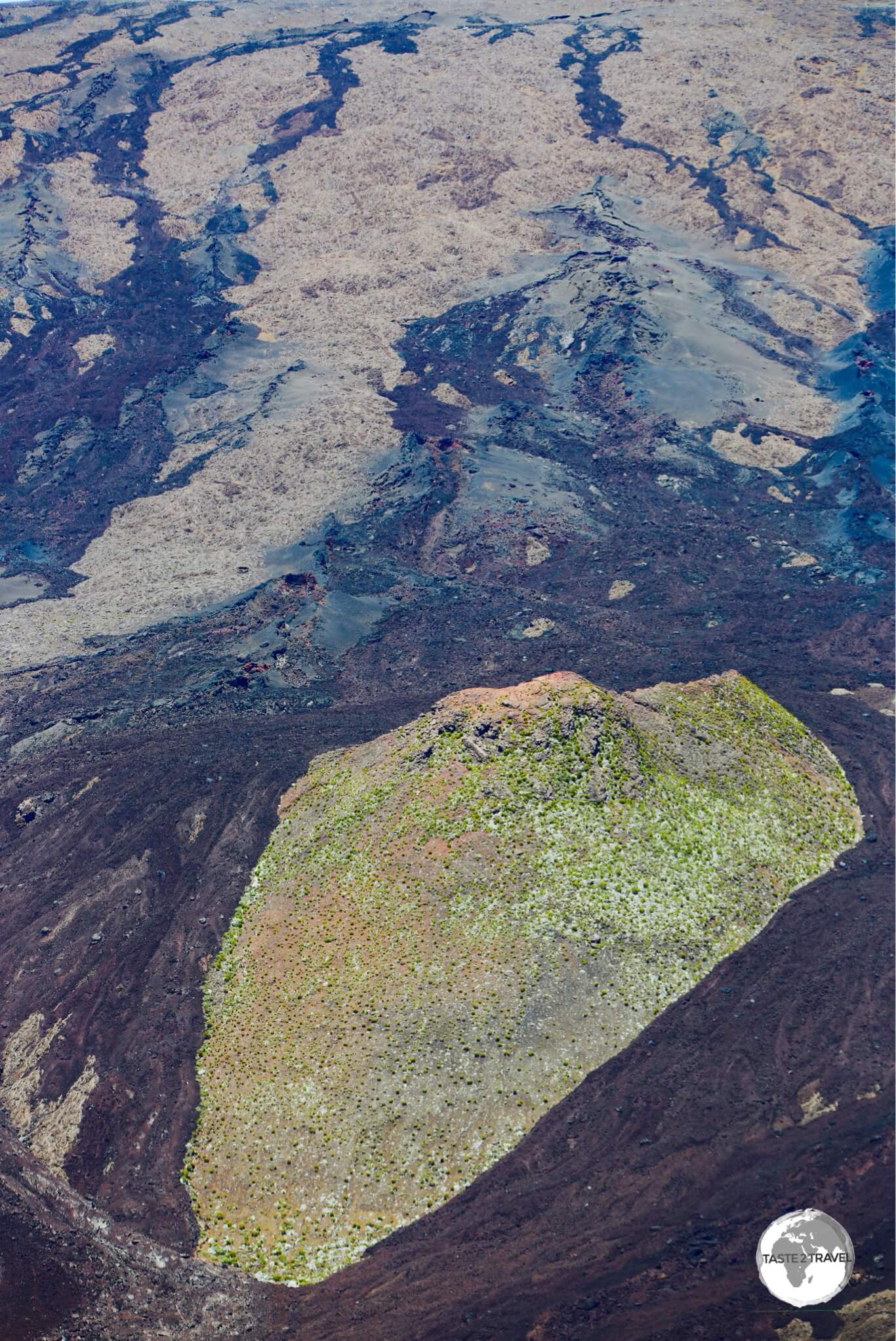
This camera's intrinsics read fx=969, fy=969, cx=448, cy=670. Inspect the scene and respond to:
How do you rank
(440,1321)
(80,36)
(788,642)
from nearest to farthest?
(440,1321)
(788,642)
(80,36)

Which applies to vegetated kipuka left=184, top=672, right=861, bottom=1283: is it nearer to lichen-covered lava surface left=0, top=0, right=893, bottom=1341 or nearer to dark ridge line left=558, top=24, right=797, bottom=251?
lichen-covered lava surface left=0, top=0, right=893, bottom=1341

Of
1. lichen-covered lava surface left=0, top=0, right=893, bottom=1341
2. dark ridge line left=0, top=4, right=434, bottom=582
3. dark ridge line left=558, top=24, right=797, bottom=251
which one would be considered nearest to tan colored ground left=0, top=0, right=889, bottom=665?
lichen-covered lava surface left=0, top=0, right=893, bottom=1341

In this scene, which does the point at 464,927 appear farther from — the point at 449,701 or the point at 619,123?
the point at 619,123

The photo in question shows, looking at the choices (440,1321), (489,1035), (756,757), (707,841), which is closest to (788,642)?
(756,757)

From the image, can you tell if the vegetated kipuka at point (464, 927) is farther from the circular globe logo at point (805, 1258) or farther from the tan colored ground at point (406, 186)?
the tan colored ground at point (406, 186)

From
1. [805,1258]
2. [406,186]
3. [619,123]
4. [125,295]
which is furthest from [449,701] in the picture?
[619,123]

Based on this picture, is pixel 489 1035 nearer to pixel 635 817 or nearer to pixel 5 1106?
pixel 635 817

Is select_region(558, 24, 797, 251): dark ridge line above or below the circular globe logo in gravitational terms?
above
